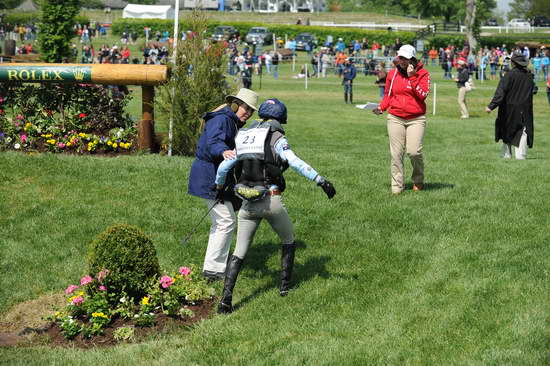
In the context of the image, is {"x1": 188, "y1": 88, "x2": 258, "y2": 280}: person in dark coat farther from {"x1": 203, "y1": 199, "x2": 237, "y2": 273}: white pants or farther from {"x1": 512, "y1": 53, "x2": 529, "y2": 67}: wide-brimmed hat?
{"x1": 512, "y1": 53, "x2": 529, "y2": 67}: wide-brimmed hat

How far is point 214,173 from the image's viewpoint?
8.66 metres

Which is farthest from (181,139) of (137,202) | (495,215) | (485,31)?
(485,31)

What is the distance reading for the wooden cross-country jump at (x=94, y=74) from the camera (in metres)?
13.5

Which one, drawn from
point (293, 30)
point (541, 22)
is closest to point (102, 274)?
point (293, 30)

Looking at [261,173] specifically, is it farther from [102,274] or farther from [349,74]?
[349,74]

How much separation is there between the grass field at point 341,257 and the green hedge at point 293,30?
197 ft

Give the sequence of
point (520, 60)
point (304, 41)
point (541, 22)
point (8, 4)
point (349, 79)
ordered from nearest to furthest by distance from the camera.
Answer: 1. point (520, 60)
2. point (349, 79)
3. point (304, 41)
4. point (8, 4)
5. point (541, 22)

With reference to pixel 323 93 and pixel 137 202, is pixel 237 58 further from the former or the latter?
pixel 137 202

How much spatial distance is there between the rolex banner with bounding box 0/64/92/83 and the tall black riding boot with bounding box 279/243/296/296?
6.79 m

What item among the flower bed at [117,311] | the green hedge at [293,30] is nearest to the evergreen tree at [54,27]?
the flower bed at [117,311]

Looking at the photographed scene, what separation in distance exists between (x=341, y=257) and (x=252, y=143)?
2382mm

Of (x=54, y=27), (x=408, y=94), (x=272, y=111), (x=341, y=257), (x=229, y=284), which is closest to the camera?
(x=272, y=111)

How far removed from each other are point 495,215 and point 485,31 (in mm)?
80250

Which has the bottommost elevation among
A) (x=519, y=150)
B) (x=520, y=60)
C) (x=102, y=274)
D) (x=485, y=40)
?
(x=102, y=274)
